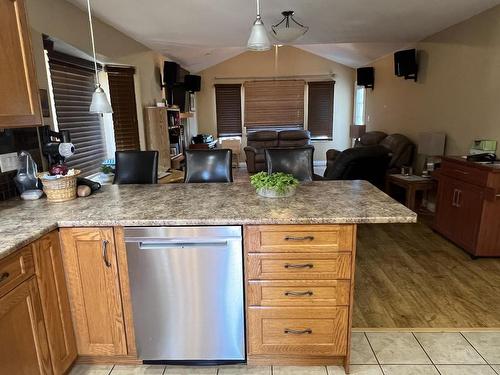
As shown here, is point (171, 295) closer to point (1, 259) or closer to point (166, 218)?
point (166, 218)

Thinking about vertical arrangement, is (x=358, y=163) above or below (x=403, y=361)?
above

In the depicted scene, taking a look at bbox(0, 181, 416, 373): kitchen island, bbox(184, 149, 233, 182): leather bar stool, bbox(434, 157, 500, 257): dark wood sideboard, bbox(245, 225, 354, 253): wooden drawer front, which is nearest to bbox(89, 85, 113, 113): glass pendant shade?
bbox(184, 149, 233, 182): leather bar stool

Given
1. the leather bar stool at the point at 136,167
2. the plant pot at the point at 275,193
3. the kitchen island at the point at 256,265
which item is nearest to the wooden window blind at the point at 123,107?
the leather bar stool at the point at 136,167

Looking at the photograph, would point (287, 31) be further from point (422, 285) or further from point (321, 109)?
point (321, 109)

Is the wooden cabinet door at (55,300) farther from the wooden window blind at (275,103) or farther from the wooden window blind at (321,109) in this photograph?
the wooden window blind at (321,109)

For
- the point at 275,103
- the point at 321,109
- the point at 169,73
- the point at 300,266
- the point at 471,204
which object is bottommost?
the point at 471,204

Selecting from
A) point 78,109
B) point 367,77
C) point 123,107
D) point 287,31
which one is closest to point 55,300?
point 78,109

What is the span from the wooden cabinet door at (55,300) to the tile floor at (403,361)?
0.22 meters

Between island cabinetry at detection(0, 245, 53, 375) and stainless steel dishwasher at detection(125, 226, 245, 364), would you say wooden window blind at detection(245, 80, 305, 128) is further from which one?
island cabinetry at detection(0, 245, 53, 375)

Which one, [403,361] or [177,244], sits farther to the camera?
[403,361]

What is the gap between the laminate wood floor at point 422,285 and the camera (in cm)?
229

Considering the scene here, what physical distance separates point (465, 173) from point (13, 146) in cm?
372

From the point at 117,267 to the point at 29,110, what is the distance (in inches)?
39.0

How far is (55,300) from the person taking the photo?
1.70 m
